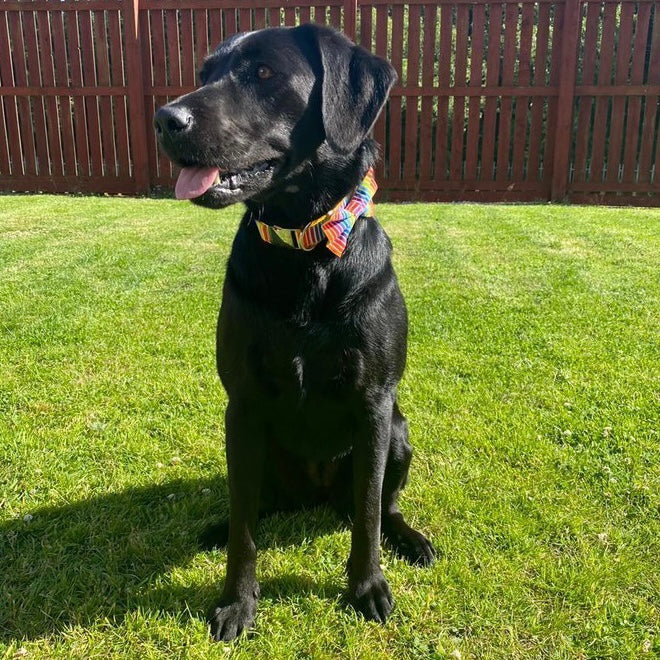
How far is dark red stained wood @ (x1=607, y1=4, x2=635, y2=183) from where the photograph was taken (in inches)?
343

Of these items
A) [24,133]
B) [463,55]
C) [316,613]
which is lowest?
[316,613]

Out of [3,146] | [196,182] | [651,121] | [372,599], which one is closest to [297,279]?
[196,182]

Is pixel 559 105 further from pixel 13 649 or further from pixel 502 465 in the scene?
pixel 13 649

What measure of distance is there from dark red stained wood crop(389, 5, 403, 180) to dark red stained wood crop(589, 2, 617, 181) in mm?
2643

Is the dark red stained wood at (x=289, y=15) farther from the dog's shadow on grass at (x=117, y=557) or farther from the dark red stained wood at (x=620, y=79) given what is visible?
the dog's shadow on grass at (x=117, y=557)

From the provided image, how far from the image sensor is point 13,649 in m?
1.89

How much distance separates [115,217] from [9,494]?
17.3 feet

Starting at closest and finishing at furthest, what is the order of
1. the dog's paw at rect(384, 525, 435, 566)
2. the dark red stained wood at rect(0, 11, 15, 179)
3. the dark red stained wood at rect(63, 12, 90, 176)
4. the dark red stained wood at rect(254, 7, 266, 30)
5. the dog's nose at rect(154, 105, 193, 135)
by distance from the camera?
the dog's nose at rect(154, 105, 193, 135) < the dog's paw at rect(384, 525, 435, 566) < the dark red stained wood at rect(254, 7, 266, 30) < the dark red stained wood at rect(63, 12, 90, 176) < the dark red stained wood at rect(0, 11, 15, 179)

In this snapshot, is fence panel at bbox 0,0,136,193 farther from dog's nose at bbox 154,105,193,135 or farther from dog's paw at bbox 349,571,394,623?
dog's paw at bbox 349,571,394,623

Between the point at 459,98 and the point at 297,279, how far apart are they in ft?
25.7

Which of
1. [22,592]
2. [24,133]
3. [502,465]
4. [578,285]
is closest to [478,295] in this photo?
[578,285]

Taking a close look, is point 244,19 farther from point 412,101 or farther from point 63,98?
point 63,98

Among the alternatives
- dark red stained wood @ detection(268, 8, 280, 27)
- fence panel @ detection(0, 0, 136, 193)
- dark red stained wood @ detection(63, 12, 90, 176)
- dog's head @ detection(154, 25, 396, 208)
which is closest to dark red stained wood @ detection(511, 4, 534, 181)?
dark red stained wood @ detection(268, 8, 280, 27)

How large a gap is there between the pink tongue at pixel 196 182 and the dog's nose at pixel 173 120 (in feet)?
0.41
